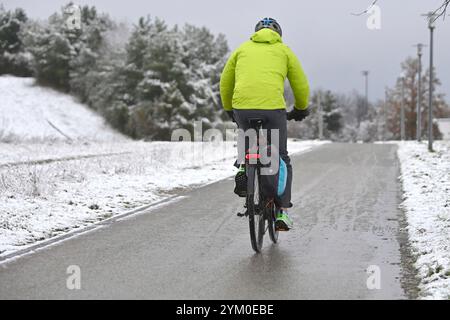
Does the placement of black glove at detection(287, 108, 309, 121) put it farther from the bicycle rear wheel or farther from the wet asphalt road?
the wet asphalt road

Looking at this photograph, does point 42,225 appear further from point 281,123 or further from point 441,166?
point 441,166

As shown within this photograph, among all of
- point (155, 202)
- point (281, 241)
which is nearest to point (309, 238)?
point (281, 241)

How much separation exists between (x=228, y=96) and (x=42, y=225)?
3.26 m

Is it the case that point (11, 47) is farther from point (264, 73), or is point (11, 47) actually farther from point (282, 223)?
point (264, 73)

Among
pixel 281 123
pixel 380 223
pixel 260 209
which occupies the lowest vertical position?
pixel 380 223

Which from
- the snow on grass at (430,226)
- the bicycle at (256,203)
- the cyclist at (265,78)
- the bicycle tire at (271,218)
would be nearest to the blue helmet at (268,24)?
the cyclist at (265,78)

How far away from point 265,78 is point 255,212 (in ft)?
4.57

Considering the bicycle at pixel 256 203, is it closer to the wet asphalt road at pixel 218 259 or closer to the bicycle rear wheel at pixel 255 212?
the bicycle rear wheel at pixel 255 212

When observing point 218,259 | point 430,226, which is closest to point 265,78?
point 218,259

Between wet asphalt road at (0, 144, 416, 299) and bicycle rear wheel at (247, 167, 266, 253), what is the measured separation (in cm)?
18

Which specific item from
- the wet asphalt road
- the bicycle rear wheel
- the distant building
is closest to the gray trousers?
the bicycle rear wheel

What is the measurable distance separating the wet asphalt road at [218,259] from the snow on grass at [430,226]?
215 mm

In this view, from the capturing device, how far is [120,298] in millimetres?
Answer: 4805

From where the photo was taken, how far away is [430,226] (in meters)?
7.80
